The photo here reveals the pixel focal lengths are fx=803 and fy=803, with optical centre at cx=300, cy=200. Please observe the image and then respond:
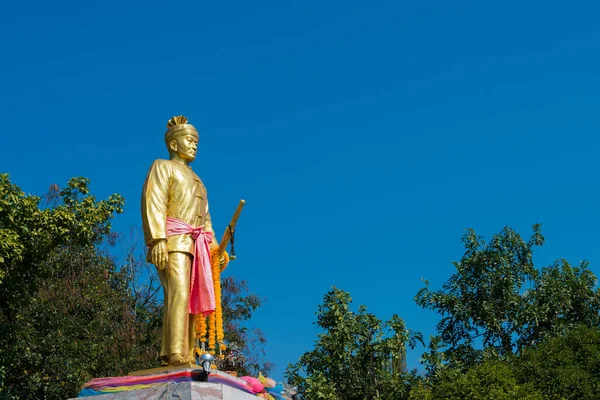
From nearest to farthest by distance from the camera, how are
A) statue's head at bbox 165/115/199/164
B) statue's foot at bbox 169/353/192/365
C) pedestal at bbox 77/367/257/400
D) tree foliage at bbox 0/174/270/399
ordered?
pedestal at bbox 77/367/257/400, statue's foot at bbox 169/353/192/365, statue's head at bbox 165/115/199/164, tree foliage at bbox 0/174/270/399

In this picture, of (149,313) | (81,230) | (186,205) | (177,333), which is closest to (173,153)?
(186,205)

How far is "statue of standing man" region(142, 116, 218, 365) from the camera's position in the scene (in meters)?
7.54

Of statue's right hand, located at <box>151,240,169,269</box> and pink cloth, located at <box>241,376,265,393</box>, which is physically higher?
statue's right hand, located at <box>151,240,169,269</box>

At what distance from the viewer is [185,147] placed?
8.53m

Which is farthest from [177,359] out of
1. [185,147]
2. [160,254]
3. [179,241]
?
[185,147]

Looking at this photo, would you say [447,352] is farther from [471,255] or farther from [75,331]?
[75,331]

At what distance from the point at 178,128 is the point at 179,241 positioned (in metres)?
1.39

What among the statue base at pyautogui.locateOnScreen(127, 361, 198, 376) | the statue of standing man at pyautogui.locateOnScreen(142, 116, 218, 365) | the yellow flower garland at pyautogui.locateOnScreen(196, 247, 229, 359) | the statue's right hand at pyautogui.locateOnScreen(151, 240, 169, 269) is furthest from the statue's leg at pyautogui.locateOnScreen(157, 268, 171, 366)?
the yellow flower garland at pyautogui.locateOnScreen(196, 247, 229, 359)

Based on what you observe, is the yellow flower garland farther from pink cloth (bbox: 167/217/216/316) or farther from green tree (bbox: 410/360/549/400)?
green tree (bbox: 410/360/549/400)

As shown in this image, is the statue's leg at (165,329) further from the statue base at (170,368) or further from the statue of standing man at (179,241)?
the statue base at (170,368)

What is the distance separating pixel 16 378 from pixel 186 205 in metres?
9.00

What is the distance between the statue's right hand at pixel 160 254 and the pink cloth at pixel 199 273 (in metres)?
0.22

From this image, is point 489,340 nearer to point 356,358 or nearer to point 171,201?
point 356,358

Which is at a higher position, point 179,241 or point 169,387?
point 179,241
